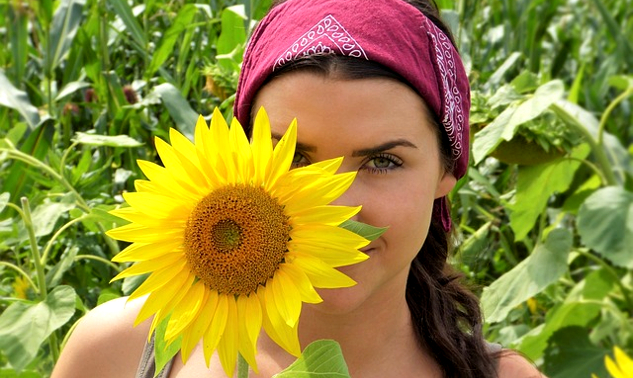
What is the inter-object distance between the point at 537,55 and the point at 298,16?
1.92 meters

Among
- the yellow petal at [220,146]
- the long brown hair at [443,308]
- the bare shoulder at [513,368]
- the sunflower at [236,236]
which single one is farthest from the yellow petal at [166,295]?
the bare shoulder at [513,368]

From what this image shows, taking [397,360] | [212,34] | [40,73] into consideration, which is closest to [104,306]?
[397,360]

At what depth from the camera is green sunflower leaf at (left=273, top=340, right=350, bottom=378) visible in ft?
3.03

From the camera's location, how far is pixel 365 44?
1192 millimetres

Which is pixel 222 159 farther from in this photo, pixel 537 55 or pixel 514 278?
pixel 537 55

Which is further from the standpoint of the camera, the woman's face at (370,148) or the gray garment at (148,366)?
the gray garment at (148,366)

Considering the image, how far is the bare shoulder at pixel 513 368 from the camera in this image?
148cm

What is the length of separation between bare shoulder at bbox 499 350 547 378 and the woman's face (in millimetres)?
349

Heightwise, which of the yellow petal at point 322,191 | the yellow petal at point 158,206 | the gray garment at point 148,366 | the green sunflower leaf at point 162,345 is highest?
the yellow petal at point 322,191

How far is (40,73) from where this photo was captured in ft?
8.98

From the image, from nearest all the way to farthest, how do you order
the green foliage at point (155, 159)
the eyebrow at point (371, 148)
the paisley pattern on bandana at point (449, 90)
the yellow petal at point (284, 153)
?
the yellow petal at point (284, 153) → the eyebrow at point (371, 148) → the paisley pattern on bandana at point (449, 90) → the green foliage at point (155, 159)

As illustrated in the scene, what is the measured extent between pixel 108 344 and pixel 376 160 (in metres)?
0.47

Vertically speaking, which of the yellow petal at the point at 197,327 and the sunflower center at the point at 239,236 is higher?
the sunflower center at the point at 239,236

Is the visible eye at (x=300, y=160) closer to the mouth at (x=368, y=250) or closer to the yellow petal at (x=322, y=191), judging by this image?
the mouth at (x=368, y=250)
